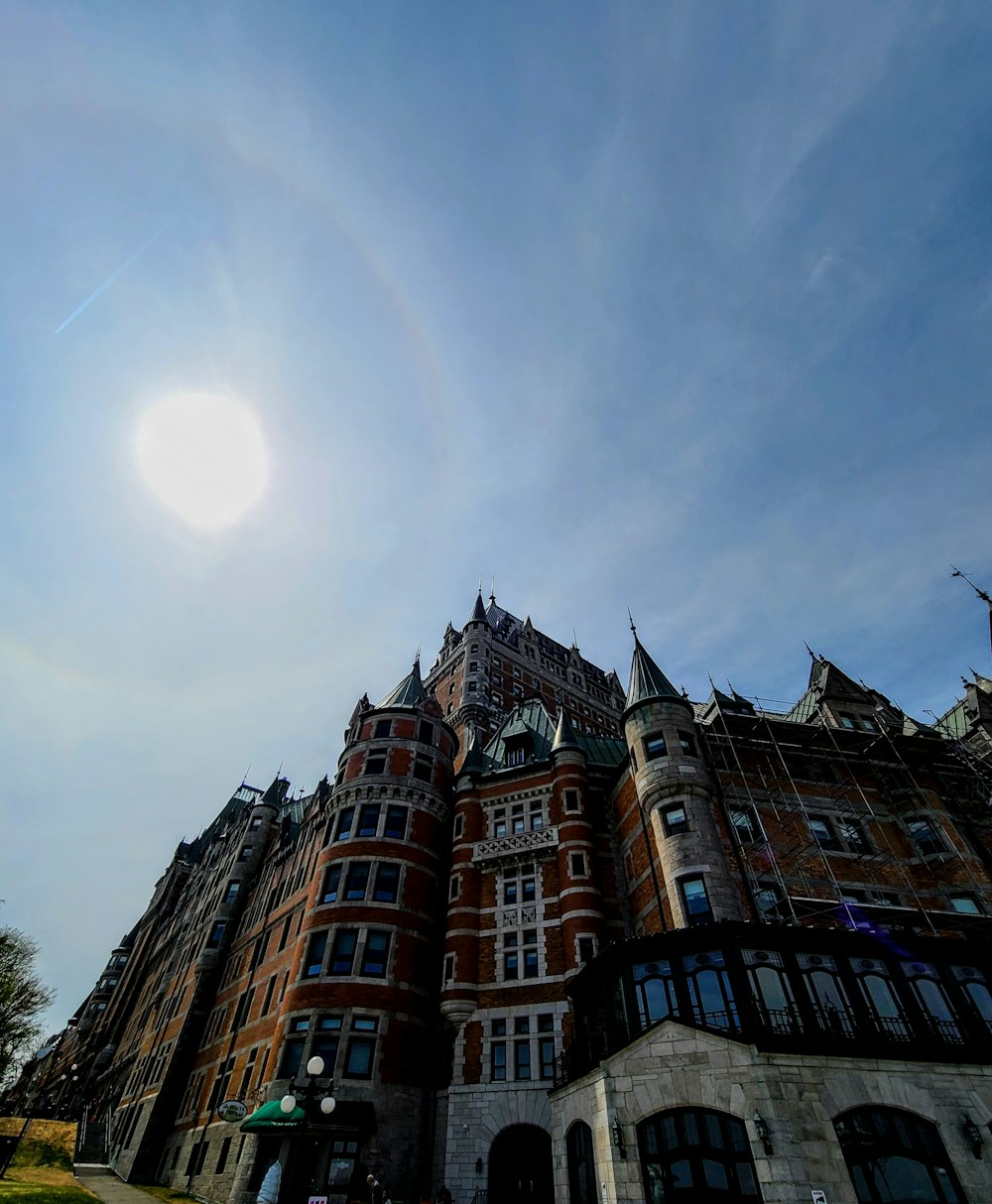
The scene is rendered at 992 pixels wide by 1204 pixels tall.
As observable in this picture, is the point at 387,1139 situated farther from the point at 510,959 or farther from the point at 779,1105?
the point at 779,1105

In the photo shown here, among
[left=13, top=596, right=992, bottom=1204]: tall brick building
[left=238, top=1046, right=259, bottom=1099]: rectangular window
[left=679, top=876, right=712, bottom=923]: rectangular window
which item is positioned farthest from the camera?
[left=238, top=1046, right=259, bottom=1099]: rectangular window

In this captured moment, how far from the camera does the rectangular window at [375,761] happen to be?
42.8m

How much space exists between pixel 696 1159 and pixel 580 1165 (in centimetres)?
627

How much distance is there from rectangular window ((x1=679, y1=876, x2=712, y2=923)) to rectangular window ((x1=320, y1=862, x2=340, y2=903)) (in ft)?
63.7

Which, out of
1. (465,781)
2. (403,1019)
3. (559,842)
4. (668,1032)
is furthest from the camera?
(465,781)

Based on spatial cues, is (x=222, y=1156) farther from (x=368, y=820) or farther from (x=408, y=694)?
(x=408, y=694)

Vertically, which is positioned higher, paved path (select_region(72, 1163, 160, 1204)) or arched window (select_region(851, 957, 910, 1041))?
arched window (select_region(851, 957, 910, 1041))

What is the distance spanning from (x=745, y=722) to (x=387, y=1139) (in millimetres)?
27673

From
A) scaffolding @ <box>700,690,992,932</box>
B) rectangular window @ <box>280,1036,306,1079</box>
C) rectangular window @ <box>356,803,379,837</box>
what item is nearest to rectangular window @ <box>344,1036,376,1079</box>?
rectangular window @ <box>280,1036,306,1079</box>

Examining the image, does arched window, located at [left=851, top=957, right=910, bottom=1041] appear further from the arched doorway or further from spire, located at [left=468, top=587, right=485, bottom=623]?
spire, located at [left=468, top=587, right=485, bottom=623]

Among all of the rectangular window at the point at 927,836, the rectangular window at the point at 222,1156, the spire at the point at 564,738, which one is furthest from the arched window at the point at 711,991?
the rectangular window at the point at 222,1156

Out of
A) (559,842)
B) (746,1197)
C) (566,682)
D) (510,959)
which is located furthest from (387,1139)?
(566,682)

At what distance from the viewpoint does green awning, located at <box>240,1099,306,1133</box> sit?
88.8 ft

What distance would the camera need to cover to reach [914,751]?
125ft
